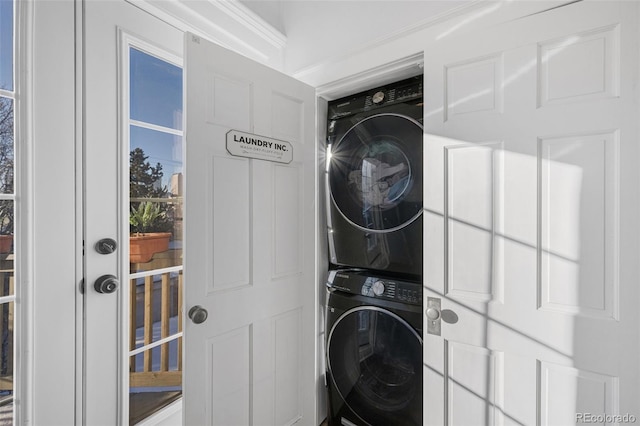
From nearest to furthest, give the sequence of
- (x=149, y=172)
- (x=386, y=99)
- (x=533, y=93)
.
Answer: (x=533, y=93), (x=149, y=172), (x=386, y=99)

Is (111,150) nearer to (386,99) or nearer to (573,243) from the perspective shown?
(386,99)

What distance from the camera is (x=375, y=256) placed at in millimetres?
1554

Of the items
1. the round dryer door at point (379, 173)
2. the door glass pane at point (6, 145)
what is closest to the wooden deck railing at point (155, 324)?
the door glass pane at point (6, 145)

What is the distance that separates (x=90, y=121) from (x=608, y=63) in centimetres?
181

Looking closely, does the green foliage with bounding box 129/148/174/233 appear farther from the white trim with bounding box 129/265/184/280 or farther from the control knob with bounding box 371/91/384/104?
the control knob with bounding box 371/91/384/104

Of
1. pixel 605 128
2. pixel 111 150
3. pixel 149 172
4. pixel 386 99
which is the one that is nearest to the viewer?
pixel 605 128

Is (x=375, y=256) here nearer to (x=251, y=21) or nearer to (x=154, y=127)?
(x=154, y=127)

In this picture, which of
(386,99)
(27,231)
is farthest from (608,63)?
(27,231)

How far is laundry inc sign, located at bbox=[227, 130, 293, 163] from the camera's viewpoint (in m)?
1.31

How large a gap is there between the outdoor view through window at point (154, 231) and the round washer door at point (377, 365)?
84 cm

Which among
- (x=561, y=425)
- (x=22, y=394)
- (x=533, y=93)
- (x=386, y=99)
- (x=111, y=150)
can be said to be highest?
(x=386, y=99)

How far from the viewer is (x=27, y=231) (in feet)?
3.28

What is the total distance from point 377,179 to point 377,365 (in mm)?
954

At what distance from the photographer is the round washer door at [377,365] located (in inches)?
56.2
